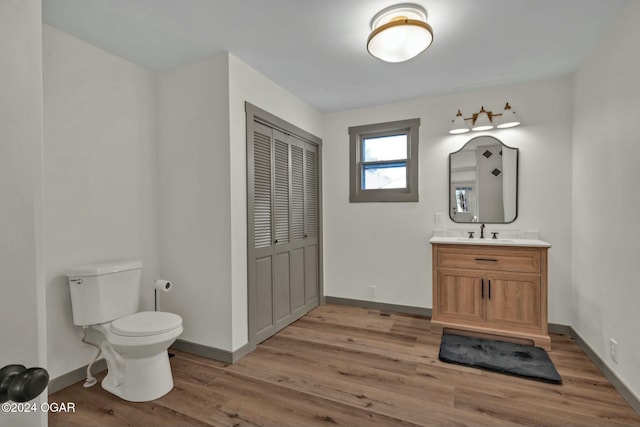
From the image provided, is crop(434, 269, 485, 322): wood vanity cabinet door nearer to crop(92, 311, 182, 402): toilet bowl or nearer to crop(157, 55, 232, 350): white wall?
crop(157, 55, 232, 350): white wall

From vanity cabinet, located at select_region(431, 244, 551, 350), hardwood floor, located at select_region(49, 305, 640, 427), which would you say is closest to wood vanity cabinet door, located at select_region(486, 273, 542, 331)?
vanity cabinet, located at select_region(431, 244, 551, 350)

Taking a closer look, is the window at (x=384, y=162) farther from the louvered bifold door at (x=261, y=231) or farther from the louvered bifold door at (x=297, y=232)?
the louvered bifold door at (x=261, y=231)

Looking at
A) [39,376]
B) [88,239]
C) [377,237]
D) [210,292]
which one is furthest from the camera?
[377,237]

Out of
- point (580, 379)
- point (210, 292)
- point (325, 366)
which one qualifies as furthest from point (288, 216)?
point (580, 379)

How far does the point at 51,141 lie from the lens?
213 centimetres

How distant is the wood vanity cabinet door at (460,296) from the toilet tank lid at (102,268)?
107 inches

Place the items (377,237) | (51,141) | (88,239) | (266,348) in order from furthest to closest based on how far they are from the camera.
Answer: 1. (377,237)
2. (266,348)
3. (88,239)
4. (51,141)

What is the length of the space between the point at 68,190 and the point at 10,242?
2.01m

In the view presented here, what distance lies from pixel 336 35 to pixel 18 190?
2.20m

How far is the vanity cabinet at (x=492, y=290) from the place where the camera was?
9.20 ft

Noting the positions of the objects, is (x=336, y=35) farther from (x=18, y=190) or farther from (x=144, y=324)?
(x=144, y=324)

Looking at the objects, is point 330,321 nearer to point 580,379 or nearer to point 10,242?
point 580,379

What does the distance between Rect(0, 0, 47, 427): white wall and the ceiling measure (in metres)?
1.59

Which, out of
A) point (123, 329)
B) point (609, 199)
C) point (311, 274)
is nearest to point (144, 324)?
point (123, 329)
